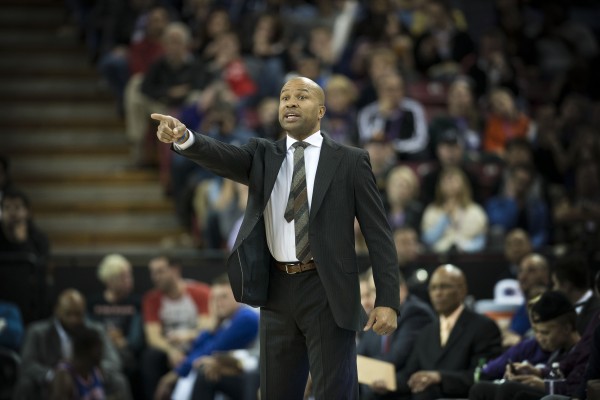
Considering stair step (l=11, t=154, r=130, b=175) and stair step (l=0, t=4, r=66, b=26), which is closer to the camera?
stair step (l=11, t=154, r=130, b=175)

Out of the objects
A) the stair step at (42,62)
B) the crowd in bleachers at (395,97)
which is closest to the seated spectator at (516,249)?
the crowd in bleachers at (395,97)

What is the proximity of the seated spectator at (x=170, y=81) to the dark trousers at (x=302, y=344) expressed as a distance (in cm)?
702

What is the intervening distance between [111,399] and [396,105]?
13.7 ft

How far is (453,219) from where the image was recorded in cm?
1082

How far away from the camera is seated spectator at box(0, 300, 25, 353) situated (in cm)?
959

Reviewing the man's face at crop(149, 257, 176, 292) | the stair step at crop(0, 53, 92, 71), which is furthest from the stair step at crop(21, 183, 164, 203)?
the man's face at crop(149, 257, 176, 292)

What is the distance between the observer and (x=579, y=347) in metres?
6.63

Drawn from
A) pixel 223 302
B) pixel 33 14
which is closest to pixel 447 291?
pixel 223 302

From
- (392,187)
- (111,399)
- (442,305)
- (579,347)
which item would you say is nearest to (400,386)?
(442,305)

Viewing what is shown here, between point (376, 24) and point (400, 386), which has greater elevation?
point (376, 24)

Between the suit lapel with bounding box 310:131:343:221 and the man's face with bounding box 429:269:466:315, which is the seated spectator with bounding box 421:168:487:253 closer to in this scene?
the man's face with bounding box 429:269:466:315

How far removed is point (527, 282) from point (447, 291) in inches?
52.4

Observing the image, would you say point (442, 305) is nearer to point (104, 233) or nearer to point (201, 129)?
point (201, 129)

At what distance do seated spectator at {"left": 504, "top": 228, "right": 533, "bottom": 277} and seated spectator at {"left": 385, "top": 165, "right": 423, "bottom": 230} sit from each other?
1.12 meters
